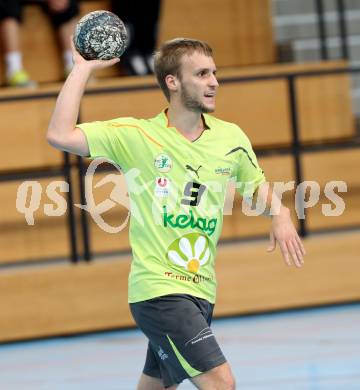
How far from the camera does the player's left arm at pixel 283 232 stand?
508 centimetres

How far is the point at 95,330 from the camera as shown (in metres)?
8.93

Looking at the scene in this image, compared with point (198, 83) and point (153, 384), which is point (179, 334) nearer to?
point (153, 384)

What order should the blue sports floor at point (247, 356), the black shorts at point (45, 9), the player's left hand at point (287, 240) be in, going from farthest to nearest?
1. the black shorts at point (45, 9)
2. the blue sports floor at point (247, 356)
3. the player's left hand at point (287, 240)

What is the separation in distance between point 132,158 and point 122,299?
12.5ft

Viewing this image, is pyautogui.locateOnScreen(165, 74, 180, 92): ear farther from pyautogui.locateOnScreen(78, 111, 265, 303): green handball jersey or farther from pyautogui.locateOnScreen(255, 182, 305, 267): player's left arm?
pyautogui.locateOnScreen(255, 182, 305, 267): player's left arm

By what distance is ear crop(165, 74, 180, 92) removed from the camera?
5.26 meters

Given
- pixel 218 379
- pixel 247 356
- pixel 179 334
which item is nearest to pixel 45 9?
pixel 247 356

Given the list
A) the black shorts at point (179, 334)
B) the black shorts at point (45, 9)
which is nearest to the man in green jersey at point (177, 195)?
the black shorts at point (179, 334)

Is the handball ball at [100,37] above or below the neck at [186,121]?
above

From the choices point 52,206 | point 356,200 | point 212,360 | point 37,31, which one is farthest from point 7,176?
point 212,360

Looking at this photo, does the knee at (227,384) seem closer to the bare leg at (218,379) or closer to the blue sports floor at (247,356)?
the bare leg at (218,379)

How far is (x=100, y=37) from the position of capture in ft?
16.4

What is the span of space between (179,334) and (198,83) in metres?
1.15

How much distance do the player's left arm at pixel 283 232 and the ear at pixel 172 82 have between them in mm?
632
